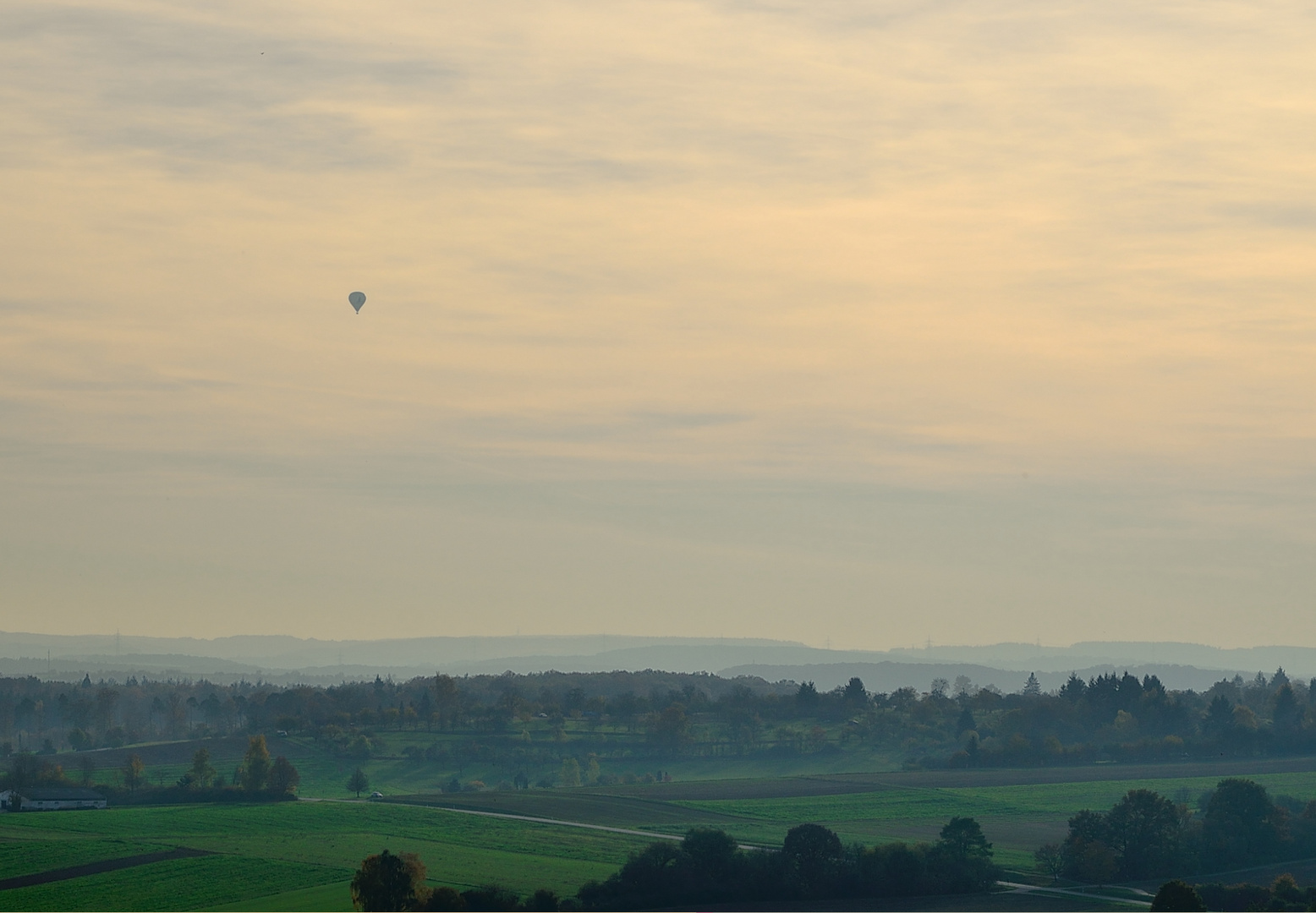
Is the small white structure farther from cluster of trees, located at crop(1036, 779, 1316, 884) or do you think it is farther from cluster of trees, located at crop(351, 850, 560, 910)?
cluster of trees, located at crop(1036, 779, 1316, 884)

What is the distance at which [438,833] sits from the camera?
158m

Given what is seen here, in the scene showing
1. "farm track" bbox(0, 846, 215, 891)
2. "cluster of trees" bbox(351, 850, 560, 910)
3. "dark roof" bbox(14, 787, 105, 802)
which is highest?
"dark roof" bbox(14, 787, 105, 802)

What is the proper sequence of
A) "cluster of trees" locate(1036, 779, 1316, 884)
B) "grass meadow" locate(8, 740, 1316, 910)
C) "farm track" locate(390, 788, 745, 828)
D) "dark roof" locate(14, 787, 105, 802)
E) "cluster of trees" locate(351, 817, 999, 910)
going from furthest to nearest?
"dark roof" locate(14, 787, 105, 802) < "farm track" locate(390, 788, 745, 828) < "cluster of trees" locate(1036, 779, 1316, 884) < "grass meadow" locate(8, 740, 1316, 910) < "cluster of trees" locate(351, 817, 999, 910)

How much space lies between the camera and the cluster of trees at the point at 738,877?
111m

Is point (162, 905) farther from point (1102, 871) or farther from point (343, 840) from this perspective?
point (1102, 871)

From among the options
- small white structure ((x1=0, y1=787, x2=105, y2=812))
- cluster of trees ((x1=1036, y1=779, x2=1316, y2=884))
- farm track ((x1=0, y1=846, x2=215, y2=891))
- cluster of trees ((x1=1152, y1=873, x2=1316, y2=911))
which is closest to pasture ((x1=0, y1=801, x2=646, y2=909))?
farm track ((x1=0, y1=846, x2=215, y2=891))

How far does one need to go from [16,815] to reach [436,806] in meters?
43.5

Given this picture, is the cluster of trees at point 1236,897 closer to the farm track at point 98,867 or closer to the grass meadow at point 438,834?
the grass meadow at point 438,834

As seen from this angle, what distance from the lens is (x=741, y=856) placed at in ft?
404

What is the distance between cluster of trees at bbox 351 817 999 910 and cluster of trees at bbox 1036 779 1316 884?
342 inches

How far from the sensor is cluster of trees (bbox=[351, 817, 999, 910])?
11112 centimetres

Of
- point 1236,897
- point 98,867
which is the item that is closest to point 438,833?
point 98,867

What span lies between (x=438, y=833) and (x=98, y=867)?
3386 cm

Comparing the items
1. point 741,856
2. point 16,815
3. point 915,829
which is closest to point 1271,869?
point 915,829
